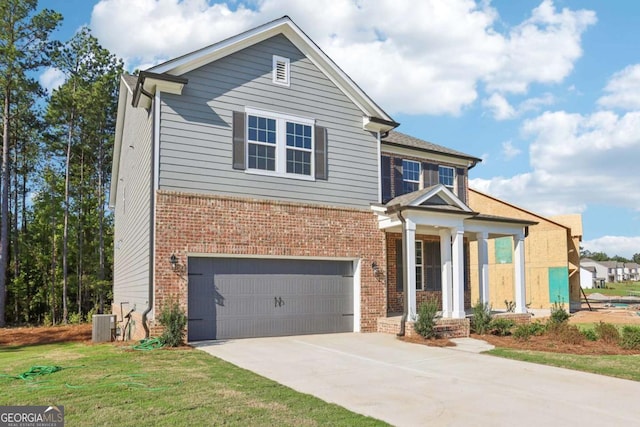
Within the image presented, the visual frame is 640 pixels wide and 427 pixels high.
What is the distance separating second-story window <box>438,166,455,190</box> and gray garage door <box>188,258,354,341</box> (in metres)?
5.95

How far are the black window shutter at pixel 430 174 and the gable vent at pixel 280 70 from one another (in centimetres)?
632

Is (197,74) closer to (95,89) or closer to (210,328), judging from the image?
(210,328)

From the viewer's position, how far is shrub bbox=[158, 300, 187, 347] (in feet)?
36.2

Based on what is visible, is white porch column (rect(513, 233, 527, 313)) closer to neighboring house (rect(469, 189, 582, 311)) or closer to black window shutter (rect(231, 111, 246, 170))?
neighboring house (rect(469, 189, 582, 311))

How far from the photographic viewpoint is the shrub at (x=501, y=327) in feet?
45.0

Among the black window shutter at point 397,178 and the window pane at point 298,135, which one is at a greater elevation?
the window pane at point 298,135

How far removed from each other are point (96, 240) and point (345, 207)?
1826 centimetres

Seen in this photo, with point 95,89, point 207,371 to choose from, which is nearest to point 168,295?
point 207,371

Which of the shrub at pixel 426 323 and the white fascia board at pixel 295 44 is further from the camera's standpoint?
the shrub at pixel 426 323

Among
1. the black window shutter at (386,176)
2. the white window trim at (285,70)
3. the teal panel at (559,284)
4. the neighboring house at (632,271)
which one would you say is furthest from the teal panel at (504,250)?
the neighboring house at (632,271)

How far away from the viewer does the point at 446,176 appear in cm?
1878

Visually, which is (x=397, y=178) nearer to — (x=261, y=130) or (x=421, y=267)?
(x=421, y=267)

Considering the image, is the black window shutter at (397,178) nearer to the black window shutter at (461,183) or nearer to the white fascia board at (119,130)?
the black window shutter at (461,183)

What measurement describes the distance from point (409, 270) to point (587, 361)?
4929 millimetres
